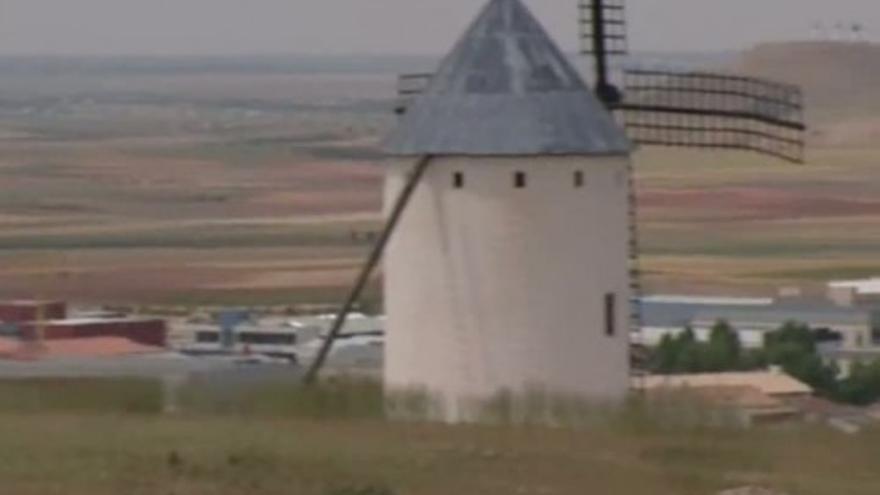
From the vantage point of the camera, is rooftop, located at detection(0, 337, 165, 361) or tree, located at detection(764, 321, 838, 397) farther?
rooftop, located at detection(0, 337, 165, 361)

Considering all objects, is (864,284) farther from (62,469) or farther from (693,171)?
(693,171)

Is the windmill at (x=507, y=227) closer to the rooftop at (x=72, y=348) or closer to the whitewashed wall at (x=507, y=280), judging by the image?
the whitewashed wall at (x=507, y=280)

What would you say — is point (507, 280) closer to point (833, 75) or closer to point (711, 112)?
point (711, 112)

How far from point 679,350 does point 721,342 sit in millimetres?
2557

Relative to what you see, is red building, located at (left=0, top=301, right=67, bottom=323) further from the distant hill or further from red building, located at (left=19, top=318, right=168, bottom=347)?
the distant hill

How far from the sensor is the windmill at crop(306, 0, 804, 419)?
68.4 feet

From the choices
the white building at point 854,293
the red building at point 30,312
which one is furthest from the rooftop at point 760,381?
the white building at point 854,293

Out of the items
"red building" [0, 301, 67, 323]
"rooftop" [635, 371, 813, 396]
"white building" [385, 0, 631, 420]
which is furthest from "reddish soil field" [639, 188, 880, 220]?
"white building" [385, 0, 631, 420]

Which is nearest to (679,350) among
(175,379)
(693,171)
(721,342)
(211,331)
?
(721,342)

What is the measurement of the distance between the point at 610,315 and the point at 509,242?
0.93m

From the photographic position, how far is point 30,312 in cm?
6175

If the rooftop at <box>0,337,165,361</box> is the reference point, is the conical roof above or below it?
above

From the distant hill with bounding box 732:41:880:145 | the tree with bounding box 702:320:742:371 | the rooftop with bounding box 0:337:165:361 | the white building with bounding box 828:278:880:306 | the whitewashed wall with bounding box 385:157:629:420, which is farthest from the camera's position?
the distant hill with bounding box 732:41:880:145

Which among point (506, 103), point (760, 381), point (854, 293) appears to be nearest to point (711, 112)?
point (506, 103)
